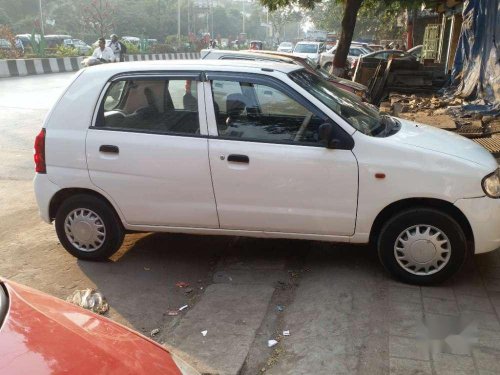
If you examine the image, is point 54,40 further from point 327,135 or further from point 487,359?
point 487,359

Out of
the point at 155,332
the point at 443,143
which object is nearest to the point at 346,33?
the point at 443,143

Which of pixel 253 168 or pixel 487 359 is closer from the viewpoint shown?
pixel 487 359

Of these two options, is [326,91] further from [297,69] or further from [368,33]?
[368,33]

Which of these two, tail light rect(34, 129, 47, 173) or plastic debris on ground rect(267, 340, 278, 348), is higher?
tail light rect(34, 129, 47, 173)

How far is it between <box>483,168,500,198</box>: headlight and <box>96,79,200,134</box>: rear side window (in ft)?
7.66

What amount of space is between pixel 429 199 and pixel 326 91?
1379 mm

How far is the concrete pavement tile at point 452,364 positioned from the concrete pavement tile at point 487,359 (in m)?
0.05

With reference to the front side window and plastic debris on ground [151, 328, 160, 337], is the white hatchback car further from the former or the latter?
plastic debris on ground [151, 328, 160, 337]

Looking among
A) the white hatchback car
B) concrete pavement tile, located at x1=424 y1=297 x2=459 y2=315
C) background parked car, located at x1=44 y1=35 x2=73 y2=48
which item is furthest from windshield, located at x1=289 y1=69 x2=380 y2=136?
background parked car, located at x1=44 y1=35 x2=73 y2=48

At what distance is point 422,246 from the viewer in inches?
162

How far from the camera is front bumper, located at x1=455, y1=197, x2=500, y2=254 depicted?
396 cm

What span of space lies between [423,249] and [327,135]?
117 centimetres

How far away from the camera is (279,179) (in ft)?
13.8

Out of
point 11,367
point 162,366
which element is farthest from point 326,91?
point 11,367
